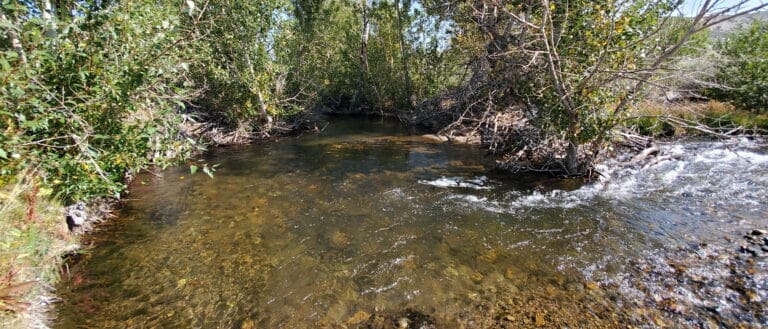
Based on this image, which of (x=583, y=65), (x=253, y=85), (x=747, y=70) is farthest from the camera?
(x=747, y=70)

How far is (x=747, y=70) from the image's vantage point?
52.4 feet

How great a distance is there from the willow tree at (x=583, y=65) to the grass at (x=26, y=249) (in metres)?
8.46

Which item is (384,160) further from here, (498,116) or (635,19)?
(635,19)

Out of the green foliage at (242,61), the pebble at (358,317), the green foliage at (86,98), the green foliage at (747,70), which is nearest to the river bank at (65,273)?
the pebble at (358,317)

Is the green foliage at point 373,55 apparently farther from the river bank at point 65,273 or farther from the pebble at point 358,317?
the pebble at point 358,317

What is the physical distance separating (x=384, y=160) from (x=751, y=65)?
58.4 ft

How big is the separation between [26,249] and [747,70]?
24.9 meters

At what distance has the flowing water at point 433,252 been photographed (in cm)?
441

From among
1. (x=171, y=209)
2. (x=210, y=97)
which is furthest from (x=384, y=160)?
(x=210, y=97)

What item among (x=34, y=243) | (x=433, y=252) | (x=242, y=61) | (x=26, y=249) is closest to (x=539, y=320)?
(x=433, y=252)

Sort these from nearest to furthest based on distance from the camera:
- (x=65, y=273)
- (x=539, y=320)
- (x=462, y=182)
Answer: (x=539, y=320) < (x=65, y=273) < (x=462, y=182)

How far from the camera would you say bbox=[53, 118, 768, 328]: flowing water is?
14.5 ft

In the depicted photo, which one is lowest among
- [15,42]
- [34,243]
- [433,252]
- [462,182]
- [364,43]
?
[433,252]

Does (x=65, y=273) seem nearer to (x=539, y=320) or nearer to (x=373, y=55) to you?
(x=539, y=320)
